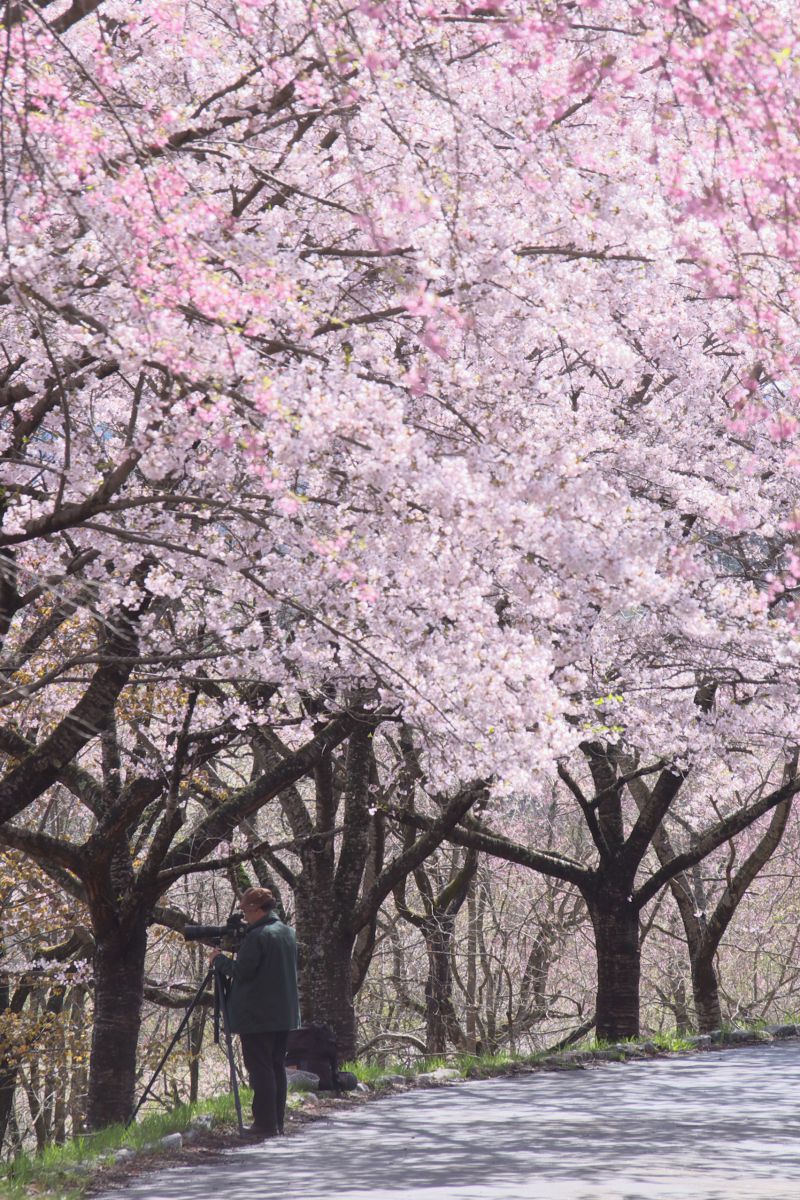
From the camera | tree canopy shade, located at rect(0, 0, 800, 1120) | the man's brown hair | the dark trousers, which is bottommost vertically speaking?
the dark trousers

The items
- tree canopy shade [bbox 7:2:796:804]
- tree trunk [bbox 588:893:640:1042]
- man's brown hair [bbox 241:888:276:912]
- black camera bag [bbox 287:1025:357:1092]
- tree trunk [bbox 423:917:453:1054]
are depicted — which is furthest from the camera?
tree trunk [bbox 423:917:453:1054]

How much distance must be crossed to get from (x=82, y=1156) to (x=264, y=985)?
1560 millimetres

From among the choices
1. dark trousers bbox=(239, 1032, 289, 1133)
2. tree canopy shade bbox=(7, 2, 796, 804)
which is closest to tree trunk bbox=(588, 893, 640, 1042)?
tree canopy shade bbox=(7, 2, 796, 804)

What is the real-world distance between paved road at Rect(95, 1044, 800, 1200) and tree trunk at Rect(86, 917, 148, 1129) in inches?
118

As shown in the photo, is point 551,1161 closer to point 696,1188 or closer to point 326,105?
point 696,1188

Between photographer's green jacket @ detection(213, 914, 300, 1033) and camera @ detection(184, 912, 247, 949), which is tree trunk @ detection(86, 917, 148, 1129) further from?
photographer's green jacket @ detection(213, 914, 300, 1033)

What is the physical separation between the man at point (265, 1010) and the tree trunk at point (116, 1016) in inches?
152

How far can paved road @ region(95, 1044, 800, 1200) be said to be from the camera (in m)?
6.92

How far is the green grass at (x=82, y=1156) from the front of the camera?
730cm

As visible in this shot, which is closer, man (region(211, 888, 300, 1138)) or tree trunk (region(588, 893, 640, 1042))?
man (region(211, 888, 300, 1138))

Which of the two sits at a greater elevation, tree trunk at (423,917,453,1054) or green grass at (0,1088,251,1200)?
tree trunk at (423,917,453,1054)

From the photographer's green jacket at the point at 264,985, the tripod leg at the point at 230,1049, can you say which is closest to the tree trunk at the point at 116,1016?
the tripod leg at the point at 230,1049

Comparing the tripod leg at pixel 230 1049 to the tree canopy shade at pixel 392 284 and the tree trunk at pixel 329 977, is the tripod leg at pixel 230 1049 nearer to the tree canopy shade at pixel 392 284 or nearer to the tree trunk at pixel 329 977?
the tree canopy shade at pixel 392 284

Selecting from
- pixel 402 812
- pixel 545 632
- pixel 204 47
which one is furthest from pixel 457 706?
pixel 402 812
